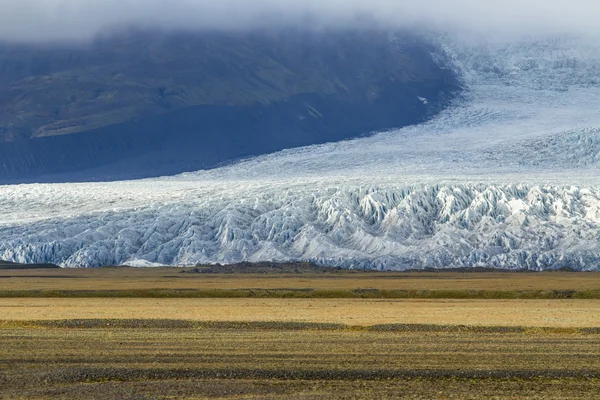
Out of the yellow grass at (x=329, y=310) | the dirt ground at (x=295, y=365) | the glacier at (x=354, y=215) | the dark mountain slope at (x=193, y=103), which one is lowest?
the dark mountain slope at (x=193, y=103)

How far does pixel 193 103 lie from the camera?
268 ft

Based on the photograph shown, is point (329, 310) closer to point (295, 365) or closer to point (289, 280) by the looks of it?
point (295, 365)

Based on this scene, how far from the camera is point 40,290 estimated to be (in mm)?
32656

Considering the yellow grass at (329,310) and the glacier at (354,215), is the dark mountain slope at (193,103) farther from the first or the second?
the yellow grass at (329,310)

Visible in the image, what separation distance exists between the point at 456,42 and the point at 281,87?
14280mm

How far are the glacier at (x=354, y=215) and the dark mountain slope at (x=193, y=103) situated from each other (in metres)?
21.5

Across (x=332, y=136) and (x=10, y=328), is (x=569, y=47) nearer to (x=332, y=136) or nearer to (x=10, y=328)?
(x=332, y=136)

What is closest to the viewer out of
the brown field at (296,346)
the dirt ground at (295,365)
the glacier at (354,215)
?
the dirt ground at (295,365)

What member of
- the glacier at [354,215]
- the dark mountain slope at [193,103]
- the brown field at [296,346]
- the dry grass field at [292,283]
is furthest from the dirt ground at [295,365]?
the dark mountain slope at [193,103]

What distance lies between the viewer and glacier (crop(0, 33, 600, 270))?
4391cm

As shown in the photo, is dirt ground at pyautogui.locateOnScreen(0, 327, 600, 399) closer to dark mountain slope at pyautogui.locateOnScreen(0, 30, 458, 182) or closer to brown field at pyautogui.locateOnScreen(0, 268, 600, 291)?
brown field at pyautogui.locateOnScreen(0, 268, 600, 291)

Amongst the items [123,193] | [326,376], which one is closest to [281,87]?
[123,193]

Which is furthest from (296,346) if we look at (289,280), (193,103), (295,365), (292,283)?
(193,103)

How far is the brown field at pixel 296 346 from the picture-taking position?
549 inches
